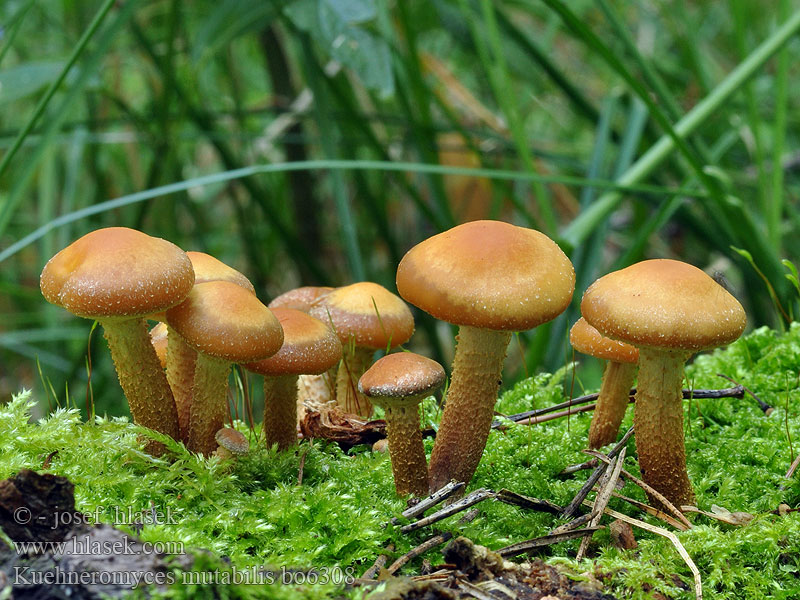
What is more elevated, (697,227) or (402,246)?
(697,227)

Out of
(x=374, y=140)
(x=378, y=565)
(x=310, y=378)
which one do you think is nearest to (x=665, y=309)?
(x=378, y=565)

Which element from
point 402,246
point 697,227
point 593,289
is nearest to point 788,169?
point 697,227

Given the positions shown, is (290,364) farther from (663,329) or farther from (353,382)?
(663,329)

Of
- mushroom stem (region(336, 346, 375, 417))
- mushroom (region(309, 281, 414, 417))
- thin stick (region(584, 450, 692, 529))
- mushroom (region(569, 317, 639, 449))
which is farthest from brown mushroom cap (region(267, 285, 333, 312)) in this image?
thin stick (region(584, 450, 692, 529))

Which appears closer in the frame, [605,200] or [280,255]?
[605,200]

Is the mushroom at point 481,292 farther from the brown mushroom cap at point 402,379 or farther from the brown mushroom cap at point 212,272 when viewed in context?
the brown mushroom cap at point 212,272

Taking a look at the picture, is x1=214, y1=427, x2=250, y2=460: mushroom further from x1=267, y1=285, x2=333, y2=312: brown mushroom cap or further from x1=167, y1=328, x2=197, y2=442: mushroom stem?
x1=267, y1=285, x2=333, y2=312: brown mushroom cap

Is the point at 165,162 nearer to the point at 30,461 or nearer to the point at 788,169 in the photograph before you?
the point at 30,461
